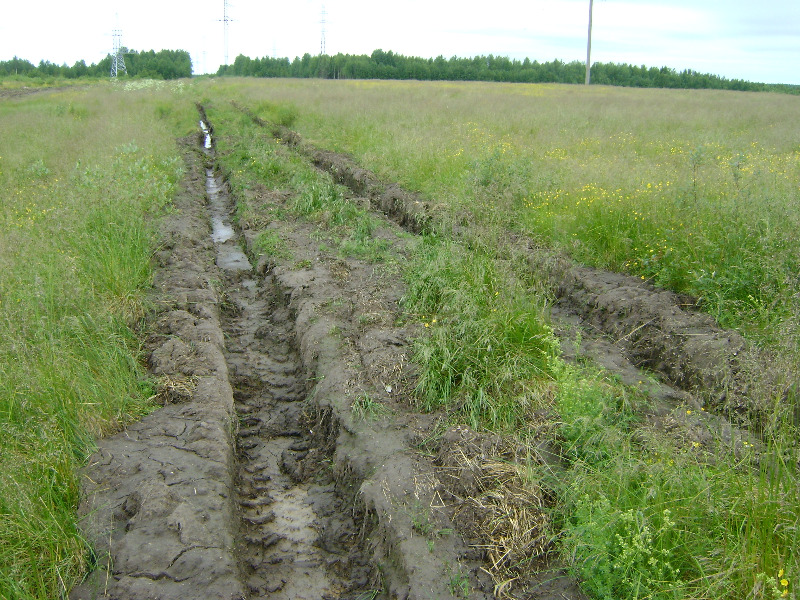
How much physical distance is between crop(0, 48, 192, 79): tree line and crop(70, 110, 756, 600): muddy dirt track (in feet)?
252

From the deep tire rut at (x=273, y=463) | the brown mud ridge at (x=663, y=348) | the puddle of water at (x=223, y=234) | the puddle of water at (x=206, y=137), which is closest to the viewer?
the deep tire rut at (x=273, y=463)

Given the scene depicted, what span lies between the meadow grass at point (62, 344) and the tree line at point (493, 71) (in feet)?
212

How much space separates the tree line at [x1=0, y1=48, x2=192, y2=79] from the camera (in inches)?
3062

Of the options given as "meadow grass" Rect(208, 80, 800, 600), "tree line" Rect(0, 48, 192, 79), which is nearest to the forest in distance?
"tree line" Rect(0, 48, 192, 79)

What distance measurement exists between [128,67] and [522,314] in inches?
3731

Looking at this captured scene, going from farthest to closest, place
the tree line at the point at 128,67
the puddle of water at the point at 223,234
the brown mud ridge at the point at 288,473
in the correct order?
the tree line at the point at 128,67 < the puddle of water at the point at 223,234 < the brown mud ridge at the point at 288,473

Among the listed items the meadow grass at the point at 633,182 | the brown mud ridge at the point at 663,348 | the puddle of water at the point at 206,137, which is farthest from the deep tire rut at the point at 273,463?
the puddle of water at the point at 206,137

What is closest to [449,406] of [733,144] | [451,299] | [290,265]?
[451,299]

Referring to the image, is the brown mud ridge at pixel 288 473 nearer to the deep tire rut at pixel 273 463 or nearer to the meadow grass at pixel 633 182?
the deep tire rut at pixel 273 463

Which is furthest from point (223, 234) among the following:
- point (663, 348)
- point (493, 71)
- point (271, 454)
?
point (493, 71)

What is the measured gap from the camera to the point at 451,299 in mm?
5996

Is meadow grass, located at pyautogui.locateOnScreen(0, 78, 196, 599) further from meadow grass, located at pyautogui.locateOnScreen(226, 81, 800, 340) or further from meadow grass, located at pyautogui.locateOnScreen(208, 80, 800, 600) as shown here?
meadow grass, located at pyautogui.locateOnScreen(226, 81, 800, 340)

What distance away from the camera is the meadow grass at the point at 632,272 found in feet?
10.0

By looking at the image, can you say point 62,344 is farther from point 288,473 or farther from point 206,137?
point 206,137
